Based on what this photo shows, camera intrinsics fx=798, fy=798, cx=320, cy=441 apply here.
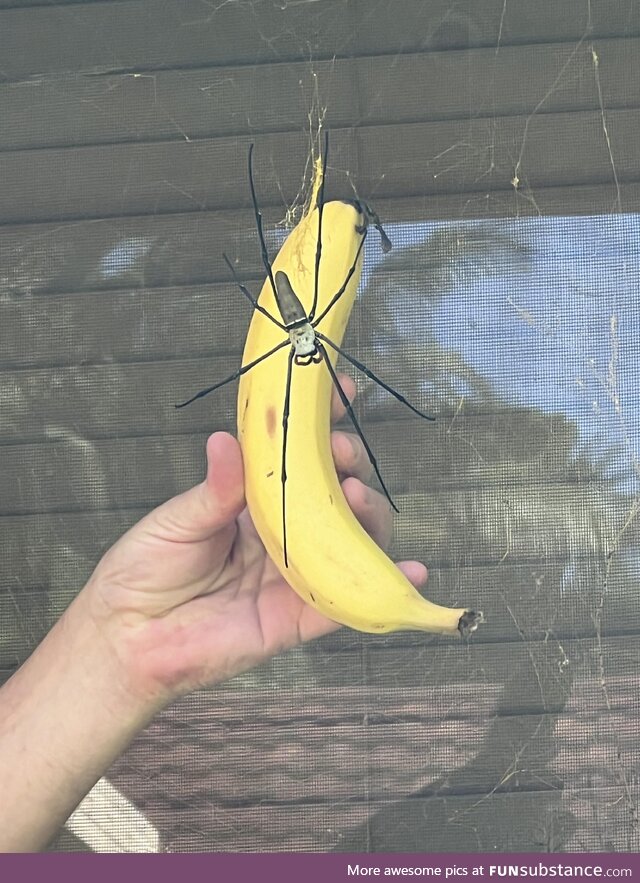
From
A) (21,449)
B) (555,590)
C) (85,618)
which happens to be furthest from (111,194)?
(555,590)

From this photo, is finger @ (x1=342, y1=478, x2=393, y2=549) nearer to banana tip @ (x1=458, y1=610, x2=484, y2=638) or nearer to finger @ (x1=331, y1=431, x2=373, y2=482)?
finger @ (x1=331, y1=431, x2=373, y2=482)

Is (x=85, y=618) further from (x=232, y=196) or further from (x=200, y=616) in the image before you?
(x=232, y=196)

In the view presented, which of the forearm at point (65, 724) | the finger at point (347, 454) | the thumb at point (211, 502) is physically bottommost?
the forearm at point (65, 724)

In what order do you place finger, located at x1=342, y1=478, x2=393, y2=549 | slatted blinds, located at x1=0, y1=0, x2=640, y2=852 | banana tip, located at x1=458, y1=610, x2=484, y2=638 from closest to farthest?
banana tip, located at x1=458, y1=610, x2=484, y2=638 → finger, located at x1=342, y1=478, x2=393, y2=549 → slatted blinds, located at x1=0, y1=0, x2=640, y2=852

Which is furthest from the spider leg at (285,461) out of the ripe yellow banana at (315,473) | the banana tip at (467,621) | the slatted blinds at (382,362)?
the slatted blinds at (382,362)

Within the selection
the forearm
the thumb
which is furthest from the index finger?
the forearm

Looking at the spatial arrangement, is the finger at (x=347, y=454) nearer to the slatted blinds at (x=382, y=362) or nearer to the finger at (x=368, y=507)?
the finger at (x=368, y=507)
